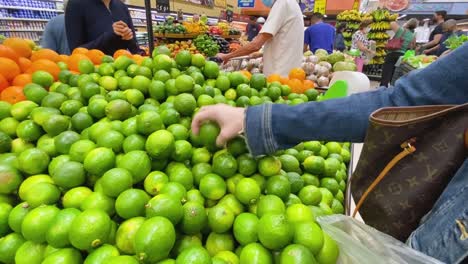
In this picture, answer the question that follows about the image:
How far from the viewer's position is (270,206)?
1.04 m

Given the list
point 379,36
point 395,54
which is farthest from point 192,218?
point 379,36

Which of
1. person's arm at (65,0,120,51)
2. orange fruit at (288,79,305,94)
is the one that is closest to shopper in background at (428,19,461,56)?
orange fruit at (288,79,305,94)

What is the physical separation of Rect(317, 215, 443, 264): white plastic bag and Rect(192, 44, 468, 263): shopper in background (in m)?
0.06

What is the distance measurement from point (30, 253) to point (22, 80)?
52.4 inches

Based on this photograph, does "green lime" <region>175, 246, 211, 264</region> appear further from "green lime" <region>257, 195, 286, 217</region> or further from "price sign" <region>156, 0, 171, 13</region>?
"price sign" <region>156, 0, 171, 13</region>

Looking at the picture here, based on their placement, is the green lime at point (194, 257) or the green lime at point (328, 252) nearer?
the green lime at point (194, 257)

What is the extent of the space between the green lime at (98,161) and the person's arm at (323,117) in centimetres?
44

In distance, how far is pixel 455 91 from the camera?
0.94m

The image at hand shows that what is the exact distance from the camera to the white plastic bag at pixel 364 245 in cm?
85

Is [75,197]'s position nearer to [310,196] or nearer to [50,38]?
[310,196]

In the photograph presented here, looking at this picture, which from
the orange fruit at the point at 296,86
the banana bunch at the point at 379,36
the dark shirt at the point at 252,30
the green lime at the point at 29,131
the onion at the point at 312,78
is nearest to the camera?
the green lime at the point at 29,131

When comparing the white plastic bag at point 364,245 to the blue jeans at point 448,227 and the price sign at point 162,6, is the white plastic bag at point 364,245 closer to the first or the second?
the blue jeans at point 448,227

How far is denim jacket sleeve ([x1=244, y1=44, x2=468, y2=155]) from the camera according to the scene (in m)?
1.01

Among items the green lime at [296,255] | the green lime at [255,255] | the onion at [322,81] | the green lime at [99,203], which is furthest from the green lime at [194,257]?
the onion at [322,81]
